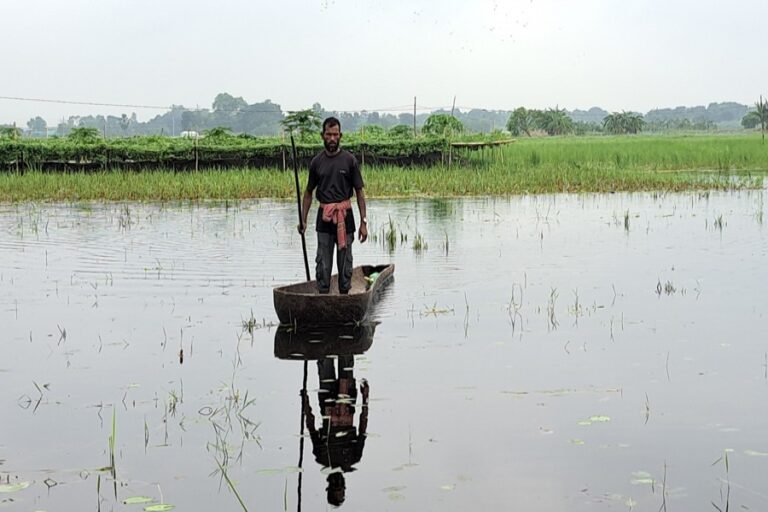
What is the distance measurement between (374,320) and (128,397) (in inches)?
114

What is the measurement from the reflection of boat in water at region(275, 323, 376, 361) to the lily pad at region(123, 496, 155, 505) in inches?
112

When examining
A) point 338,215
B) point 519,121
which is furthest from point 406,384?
point 519,121

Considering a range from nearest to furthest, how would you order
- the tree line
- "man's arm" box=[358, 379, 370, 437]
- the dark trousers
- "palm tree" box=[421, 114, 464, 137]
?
"man's arm" box=[358, 379, 370, 437] < the dark trousers < "palm tree" box=[421, 114, 464, 137] < the tree line

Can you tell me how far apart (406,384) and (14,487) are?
259 centimetres

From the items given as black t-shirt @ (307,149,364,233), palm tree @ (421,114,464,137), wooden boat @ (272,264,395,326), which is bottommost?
wooden boat @ (272,264,395,326)

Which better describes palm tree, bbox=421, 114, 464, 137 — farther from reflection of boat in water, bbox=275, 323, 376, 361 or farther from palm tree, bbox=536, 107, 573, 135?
palm tree, bbox=536, 107, 573, 135

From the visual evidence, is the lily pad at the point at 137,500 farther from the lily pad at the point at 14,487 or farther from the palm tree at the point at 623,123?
the palm tree at the point at 623,123

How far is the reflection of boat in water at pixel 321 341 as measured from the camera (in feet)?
25.0

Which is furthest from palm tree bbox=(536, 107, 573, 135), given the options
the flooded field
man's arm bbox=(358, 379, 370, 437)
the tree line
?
man's arm bbox=(358, 379, 370, 437)

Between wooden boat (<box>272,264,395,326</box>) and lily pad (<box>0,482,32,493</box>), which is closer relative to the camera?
lily pad (<box>0,482,32,493</box>)

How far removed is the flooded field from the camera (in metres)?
4.80

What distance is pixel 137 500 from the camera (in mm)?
4641

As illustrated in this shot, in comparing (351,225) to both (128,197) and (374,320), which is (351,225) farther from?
(128,197)

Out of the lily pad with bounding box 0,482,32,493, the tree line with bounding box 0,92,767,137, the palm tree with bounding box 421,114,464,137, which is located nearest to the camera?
the lily pad with bounding box 0,482,32,493
